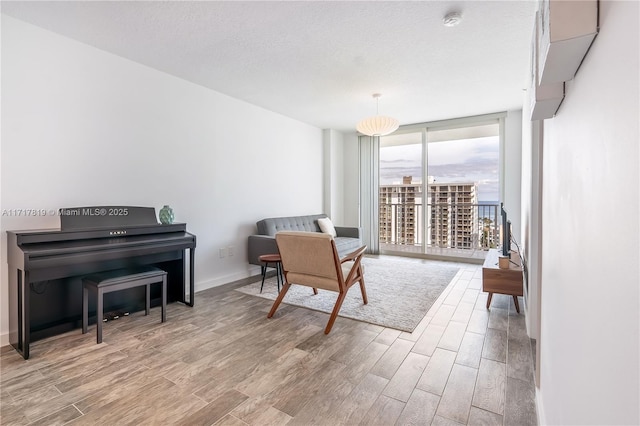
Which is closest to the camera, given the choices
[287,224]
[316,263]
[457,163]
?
[316,263]

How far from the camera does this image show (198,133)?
3.77m

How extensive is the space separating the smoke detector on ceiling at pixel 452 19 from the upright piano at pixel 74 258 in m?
3.01

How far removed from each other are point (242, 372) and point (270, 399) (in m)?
0.35

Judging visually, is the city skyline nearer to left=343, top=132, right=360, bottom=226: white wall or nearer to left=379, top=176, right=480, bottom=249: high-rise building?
left=379, top=176, right=480, bottom=249: high-rise building

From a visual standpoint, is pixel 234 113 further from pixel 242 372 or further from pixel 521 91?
pixel 521 91

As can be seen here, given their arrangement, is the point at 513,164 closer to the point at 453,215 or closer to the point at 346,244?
the point at 453,215

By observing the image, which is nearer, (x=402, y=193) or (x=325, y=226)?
(x=325, y=226)

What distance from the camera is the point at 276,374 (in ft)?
6.35

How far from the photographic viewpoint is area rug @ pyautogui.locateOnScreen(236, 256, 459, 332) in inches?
113

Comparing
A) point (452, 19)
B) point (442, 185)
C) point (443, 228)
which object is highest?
point (452, 19)

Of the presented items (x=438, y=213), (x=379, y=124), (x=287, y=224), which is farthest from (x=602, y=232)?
(x=438, y=213)

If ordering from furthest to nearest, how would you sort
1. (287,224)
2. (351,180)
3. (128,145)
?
(351,180) < (287,224) < (128,145)

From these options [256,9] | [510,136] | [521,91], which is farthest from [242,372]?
[510,136]

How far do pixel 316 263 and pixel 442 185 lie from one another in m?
4.04
